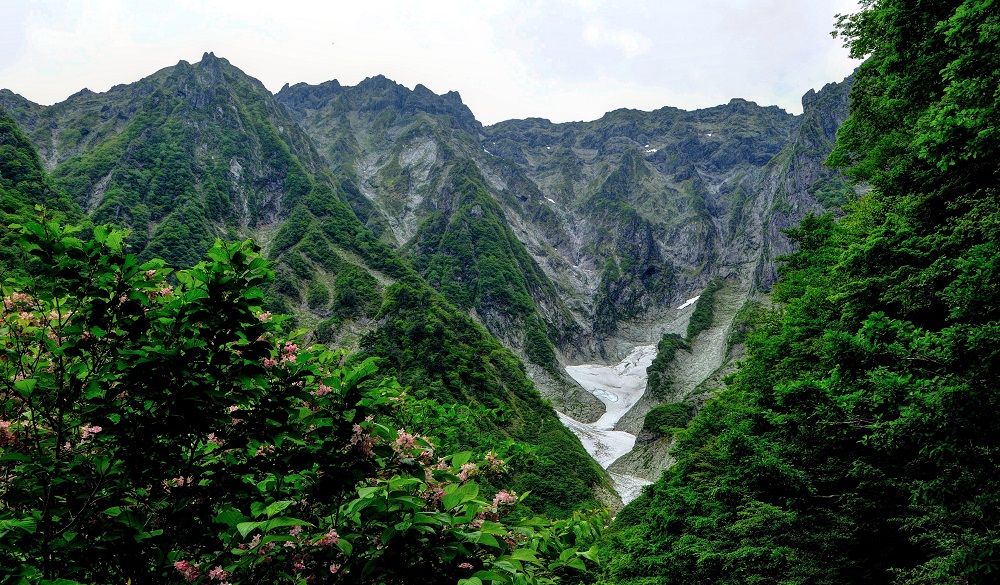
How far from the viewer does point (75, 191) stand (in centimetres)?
12550

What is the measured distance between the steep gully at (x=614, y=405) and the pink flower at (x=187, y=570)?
247ft

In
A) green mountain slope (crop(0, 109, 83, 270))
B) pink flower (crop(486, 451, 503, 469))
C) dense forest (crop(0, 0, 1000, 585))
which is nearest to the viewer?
dense forest (crop(0, 0, 1000, 585))

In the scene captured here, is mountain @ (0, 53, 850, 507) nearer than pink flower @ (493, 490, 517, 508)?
No

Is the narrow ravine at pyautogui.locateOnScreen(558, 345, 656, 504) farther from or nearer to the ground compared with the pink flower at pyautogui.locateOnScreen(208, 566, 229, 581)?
nearer to the ground

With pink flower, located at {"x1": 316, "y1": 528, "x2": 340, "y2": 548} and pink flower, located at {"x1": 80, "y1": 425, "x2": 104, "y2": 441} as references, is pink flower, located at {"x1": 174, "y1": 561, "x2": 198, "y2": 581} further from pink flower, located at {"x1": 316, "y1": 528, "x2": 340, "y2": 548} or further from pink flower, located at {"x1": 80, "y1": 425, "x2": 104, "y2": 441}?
pink flower, located at {"x1": 80, "y1": 425, "x2": 104, "y2": 441}

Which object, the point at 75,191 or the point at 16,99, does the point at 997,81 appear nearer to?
the point at 75,191

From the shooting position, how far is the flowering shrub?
3.10 metres

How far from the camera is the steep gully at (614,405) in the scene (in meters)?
85.4

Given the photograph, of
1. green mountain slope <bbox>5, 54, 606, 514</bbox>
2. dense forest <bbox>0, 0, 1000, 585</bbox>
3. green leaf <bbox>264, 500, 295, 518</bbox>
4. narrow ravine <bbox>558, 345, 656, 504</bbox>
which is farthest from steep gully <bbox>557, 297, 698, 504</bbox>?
green leaf <bbox>264, 500, 295, 518</bbox>

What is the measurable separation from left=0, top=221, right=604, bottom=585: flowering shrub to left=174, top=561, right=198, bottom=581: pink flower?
1 centimetres

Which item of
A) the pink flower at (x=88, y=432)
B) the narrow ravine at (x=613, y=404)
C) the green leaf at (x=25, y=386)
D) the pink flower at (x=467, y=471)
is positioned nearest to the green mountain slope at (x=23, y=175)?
the pink flower at (x=88, y=432)

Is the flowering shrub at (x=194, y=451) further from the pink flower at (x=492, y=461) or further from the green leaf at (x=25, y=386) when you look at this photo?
the pink flower at (x=492, y=461)

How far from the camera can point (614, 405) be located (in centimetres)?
14288

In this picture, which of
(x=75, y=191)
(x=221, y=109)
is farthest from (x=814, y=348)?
(x=221, y=109)
